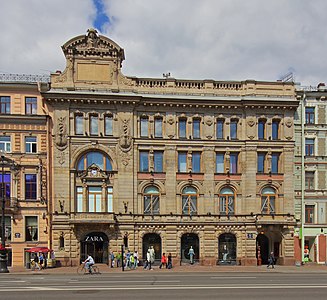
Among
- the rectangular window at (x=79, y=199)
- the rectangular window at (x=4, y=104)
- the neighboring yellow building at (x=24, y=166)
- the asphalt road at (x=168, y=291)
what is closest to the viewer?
the asphalt road at (x=168, y=291)

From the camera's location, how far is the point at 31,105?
44250 mm

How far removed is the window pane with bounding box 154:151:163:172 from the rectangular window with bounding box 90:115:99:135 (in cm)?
631

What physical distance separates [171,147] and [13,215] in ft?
54.9

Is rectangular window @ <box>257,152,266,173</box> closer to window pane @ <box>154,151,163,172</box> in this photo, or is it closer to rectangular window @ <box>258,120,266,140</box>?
rectangular window @ <box>258,120,266,140</box>

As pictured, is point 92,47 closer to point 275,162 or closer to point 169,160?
point 169,160

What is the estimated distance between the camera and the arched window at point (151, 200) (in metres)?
44.7

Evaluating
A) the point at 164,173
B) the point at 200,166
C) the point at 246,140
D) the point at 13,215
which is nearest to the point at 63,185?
the point at 13,215

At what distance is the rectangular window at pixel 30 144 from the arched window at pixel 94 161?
4.62m

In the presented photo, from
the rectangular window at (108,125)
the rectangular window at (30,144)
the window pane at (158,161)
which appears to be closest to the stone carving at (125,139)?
the rectangular window at (108,125)

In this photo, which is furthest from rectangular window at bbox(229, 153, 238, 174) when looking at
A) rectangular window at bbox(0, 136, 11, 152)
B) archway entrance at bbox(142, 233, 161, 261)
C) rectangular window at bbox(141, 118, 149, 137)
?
rectangular window at bbox(0, 136, 11, 152)

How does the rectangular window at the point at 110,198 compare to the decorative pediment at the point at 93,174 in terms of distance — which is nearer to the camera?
the decorative pediment at the point at 93,174

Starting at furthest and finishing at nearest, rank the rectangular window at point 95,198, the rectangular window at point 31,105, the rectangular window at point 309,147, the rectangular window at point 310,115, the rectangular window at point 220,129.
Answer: the rectangular window at point 310,115 < the rectangular window at point 309,147 < the rectangular window at point 220,129 < the rectangular window at point 31,105 < the rectangular window at point 95,198

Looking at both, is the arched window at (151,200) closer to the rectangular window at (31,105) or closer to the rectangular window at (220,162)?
the rectangular window at (220,162)

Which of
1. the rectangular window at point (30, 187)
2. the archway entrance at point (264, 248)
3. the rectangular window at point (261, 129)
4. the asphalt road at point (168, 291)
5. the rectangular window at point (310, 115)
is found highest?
the rectangular window at point (310, 115)
